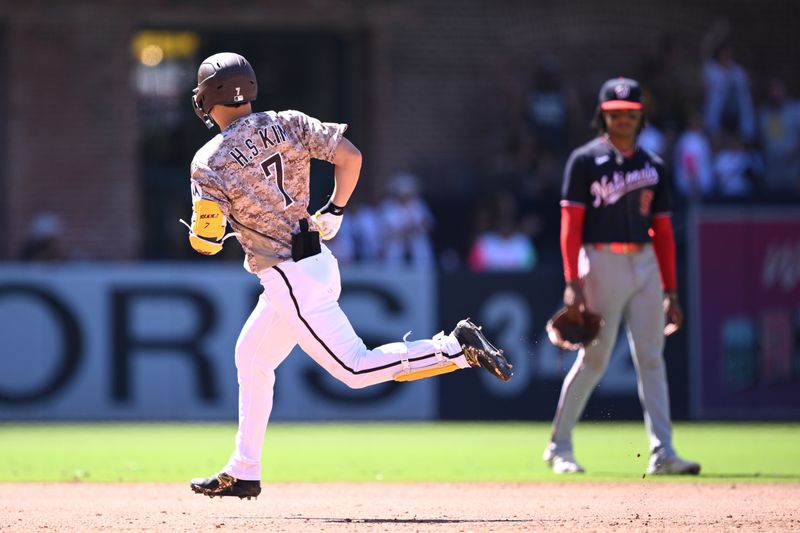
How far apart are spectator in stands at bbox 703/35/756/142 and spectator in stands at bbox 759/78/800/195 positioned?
22 centimetres

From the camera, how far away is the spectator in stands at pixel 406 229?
1686 cm

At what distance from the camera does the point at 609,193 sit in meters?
9.37

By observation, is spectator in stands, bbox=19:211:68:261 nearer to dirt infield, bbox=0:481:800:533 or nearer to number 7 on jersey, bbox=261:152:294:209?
dirt infield, bbox=0:481:800:533

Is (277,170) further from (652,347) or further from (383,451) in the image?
(383,451)

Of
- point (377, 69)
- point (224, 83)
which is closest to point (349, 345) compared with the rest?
point (224, 83)

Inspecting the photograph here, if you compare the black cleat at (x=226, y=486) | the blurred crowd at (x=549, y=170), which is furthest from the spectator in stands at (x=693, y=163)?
the black cleat at (x=226, y=486)

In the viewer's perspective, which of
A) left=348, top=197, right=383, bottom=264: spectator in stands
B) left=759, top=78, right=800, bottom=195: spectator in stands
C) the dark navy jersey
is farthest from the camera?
left=759, top=78, right=800, bottom=195: spectator in stands

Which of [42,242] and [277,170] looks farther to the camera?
[42,242]

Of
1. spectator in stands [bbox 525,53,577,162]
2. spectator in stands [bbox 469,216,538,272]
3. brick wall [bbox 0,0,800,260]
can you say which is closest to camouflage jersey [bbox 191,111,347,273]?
spectator in stands [bbox 469,216,538,272]

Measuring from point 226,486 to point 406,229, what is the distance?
946 centimetres

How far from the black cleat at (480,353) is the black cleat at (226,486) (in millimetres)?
1299

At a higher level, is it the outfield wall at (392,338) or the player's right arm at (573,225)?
the player's right arm at (573,225)

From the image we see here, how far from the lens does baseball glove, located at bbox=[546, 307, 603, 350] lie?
30.2 feet

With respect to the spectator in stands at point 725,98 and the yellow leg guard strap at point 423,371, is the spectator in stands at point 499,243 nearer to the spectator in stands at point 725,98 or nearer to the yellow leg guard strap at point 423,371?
the spectator in stands at point 725,98
